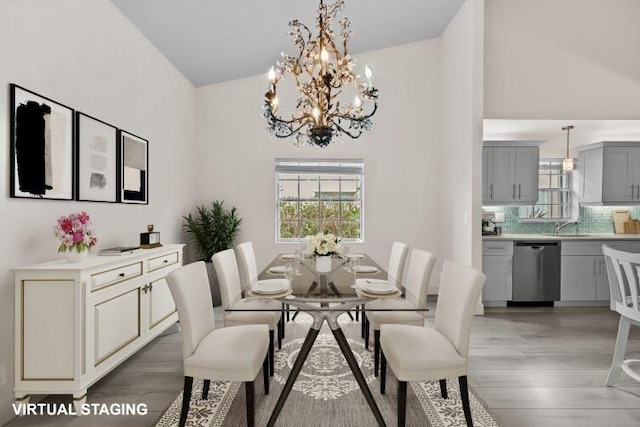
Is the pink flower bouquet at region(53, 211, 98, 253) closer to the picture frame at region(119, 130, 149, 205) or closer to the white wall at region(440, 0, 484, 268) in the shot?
the picture frame at region(119, 130, 149, 205)

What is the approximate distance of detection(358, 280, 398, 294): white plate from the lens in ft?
7.25

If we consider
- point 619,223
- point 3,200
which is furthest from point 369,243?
point 3,200

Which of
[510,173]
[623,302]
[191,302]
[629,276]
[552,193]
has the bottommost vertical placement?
[623,302]

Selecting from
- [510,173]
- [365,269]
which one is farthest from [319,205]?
[365,269]

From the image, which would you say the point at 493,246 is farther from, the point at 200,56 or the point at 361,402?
the point at 200,56

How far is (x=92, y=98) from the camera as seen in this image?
10.1 feet

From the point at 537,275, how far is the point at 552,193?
4.96ft

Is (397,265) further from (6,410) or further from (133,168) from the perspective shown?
(6,410)

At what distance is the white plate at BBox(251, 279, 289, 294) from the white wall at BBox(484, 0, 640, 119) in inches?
141

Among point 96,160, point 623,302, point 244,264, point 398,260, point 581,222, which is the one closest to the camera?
point 623,302

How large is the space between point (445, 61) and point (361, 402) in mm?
4659

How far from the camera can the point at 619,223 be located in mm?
5523

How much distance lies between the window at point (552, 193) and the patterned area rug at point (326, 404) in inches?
155

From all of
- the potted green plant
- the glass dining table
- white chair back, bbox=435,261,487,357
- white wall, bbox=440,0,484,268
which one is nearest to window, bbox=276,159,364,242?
the potted green plant
